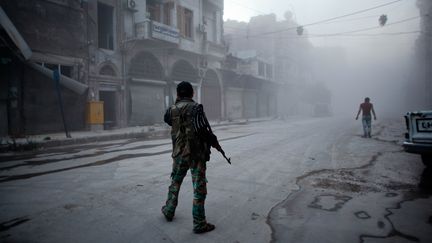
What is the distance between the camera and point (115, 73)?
18.9m

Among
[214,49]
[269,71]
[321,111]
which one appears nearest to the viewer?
[214,49]

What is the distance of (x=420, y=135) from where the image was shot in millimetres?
6031

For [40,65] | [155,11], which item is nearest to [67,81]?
[40,65]

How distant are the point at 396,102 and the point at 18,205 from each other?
76500 millimetres

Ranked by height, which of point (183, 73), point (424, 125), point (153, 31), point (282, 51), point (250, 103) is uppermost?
point (282, 51)

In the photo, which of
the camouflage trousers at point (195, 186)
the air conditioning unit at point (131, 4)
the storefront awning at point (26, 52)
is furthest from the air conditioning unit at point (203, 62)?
the camouflage trousers at point (195, 186)

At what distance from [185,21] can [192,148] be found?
22926 mm

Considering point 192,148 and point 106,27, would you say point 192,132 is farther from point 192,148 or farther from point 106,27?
point 106,27

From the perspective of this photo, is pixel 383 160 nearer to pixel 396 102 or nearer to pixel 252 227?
pixel 252 227

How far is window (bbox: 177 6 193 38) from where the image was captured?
2319 cm

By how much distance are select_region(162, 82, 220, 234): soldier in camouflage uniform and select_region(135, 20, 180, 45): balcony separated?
17128 mm

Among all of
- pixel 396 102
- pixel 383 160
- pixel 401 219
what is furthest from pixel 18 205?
pixel 396 102

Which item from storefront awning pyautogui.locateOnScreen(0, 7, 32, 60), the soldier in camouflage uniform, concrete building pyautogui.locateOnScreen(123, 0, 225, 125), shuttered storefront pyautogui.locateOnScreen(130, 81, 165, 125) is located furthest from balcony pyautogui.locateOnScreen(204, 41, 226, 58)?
the soldier in camouflage uniform

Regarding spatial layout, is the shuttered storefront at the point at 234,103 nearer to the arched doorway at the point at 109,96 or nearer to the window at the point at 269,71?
the window at the point at 269,71
